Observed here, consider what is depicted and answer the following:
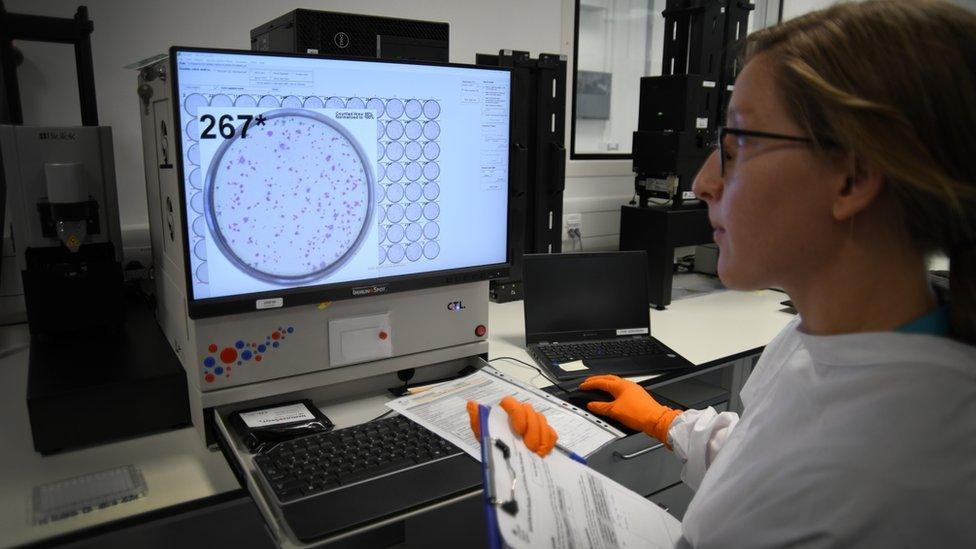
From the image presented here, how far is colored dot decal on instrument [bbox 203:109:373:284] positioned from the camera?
1.04m

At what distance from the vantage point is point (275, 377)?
45.9 inches

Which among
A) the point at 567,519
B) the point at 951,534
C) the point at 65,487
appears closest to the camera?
the point at 951,534

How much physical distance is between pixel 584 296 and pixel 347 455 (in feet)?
2.71

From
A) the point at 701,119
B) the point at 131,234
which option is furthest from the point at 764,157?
the point at 131,234

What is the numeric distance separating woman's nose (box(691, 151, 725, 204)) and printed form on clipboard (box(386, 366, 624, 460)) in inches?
18.8

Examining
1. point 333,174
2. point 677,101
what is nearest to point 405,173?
point 333,174

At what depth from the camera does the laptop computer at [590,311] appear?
1.53 m

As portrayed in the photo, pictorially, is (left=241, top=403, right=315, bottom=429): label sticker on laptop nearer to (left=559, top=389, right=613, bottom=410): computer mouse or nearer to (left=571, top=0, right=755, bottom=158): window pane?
(left=559, top=389, right=613, bottom=410): computer mouse

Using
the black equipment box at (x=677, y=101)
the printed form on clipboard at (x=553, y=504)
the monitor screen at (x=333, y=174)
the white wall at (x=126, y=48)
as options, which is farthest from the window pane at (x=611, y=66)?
the printed form on clipboard at (x=553, y=504)

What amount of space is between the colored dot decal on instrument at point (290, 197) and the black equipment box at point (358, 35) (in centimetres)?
26

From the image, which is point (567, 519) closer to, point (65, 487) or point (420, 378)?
point (420, 378)

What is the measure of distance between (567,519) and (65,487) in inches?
29.1

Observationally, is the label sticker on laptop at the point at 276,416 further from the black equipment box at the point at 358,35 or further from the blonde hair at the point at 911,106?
the blonde hair at the point at 911,106

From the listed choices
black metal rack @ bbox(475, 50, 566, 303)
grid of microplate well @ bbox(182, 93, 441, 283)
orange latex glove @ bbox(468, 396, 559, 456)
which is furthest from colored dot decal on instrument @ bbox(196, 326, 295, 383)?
black metal rack @ bbox(475, 50, 566, 303)
